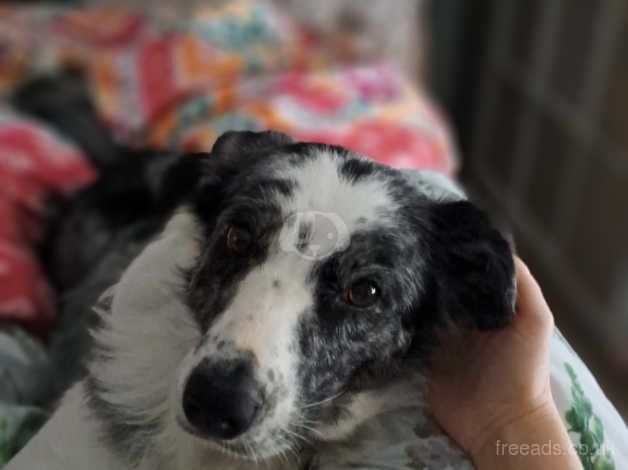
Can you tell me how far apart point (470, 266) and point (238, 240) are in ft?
0.94

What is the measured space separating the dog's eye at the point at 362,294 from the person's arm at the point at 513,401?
139 millimetres

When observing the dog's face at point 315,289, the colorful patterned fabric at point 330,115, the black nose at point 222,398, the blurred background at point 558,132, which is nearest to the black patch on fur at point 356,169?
the dog's face at point 315,289

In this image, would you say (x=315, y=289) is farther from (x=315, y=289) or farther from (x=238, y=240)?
(x=238, y=240)

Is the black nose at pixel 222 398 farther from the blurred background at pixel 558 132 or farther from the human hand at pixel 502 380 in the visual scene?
the blurred background at pixel 558 132

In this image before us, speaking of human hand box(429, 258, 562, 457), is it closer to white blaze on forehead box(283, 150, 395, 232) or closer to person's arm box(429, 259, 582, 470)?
person's arm box(429, 259, 582, 470)

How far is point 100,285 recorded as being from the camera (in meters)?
1.29

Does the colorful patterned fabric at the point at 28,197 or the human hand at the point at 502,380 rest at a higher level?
the human hand at the point at 502,380

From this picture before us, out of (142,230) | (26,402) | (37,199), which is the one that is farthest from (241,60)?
(26,402)

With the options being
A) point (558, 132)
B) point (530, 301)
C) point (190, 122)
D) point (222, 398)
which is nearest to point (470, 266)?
point (530, 301)

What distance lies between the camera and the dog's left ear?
863 mm

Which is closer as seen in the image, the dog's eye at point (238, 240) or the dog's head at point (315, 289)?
the dog's head at point (315, 289)

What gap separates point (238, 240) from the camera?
91cm

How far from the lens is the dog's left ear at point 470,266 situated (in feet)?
2.83

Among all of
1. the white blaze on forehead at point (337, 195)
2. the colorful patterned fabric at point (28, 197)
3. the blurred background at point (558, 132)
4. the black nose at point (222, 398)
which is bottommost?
the blurred background at point (558, 132)
